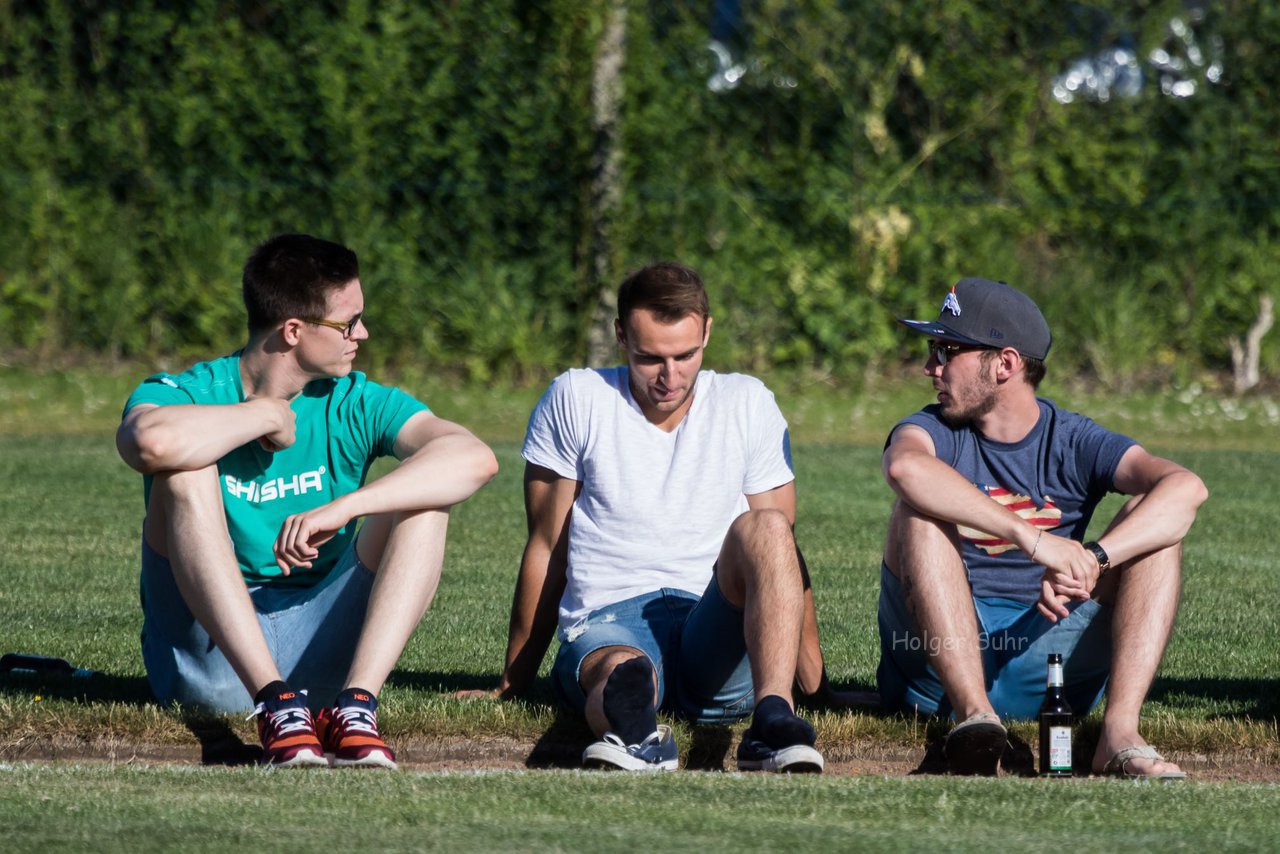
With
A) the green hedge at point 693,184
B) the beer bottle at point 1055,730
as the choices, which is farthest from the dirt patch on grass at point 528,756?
the green hedge at point 693,184

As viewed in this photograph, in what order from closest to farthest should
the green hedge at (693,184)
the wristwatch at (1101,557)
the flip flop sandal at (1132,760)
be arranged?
A: the flip flop sandal at (1132,760)
the wristwatch at (1101,557)
the green hedge at (693,184)

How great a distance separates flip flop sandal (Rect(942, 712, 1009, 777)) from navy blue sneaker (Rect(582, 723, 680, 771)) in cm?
78

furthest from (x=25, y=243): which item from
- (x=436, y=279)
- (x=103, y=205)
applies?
(x=436, y=279)

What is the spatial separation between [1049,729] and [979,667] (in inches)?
10.2

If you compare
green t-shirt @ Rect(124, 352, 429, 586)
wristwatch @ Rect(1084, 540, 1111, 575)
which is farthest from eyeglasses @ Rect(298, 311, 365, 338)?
wristwatch @ Rect(1084, 540, 1111, 575)

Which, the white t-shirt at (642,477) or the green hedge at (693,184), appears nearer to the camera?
the white t-shirt at (642,477)

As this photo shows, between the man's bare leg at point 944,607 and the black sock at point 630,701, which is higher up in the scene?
the man's bare leg at point 944,607

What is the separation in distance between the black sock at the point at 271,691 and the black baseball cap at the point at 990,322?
2166 millimetres

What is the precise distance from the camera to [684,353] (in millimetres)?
5336

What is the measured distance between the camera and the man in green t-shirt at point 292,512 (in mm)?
4938

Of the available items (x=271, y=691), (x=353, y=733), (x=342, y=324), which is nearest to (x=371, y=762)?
(x=353, y=733)

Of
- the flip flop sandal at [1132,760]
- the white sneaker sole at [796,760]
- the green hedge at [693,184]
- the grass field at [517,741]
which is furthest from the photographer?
the green hedge at [693,184]

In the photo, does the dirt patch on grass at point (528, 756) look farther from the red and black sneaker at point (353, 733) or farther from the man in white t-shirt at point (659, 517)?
the red and black sneaker at point (353, 733)

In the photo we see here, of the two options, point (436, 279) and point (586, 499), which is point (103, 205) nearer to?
point (436, 279)
